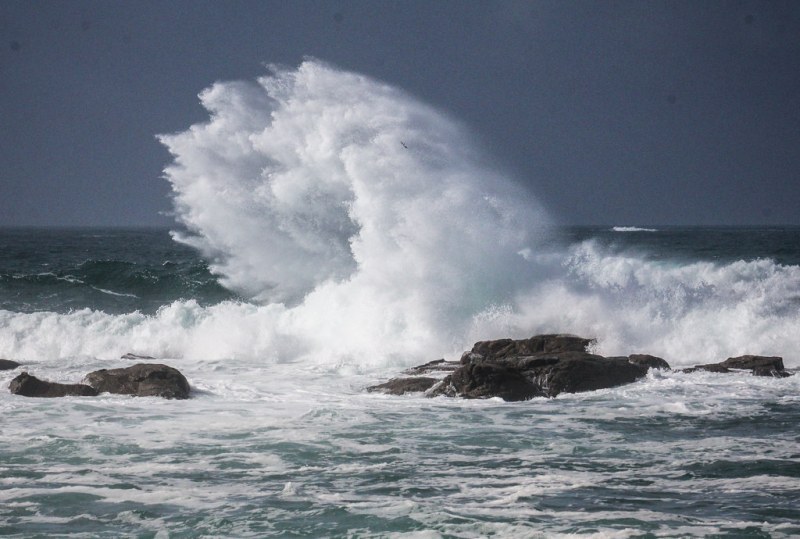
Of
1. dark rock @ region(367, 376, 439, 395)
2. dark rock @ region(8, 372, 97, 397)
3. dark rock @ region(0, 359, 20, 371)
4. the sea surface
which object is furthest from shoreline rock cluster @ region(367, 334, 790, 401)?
dark rock @ region(0, 359, 20, 371)

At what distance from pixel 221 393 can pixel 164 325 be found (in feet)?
29.2

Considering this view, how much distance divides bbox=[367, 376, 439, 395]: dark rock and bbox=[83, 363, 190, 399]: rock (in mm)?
3444

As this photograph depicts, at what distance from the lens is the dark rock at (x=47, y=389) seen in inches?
571

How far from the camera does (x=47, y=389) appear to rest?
14625 mm

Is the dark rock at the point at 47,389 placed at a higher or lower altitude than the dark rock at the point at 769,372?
lower

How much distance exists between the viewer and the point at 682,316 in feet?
69.5

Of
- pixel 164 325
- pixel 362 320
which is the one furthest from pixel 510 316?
pixel 164 325

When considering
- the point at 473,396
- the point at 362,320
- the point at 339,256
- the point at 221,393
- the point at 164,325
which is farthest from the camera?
the point at 339,256

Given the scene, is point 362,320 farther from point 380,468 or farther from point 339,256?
point 380,468

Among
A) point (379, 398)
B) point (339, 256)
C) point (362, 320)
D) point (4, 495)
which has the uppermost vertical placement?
point (339, 256)

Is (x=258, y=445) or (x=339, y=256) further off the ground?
(x=339, y=256)

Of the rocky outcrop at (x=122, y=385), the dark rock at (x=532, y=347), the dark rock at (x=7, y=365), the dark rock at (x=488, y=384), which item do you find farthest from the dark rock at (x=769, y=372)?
the dark rock at (x=7, y=365)

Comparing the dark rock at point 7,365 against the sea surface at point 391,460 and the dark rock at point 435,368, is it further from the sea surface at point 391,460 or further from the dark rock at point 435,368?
the dark rock at point 435,368

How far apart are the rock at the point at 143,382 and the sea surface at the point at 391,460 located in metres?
0.36
